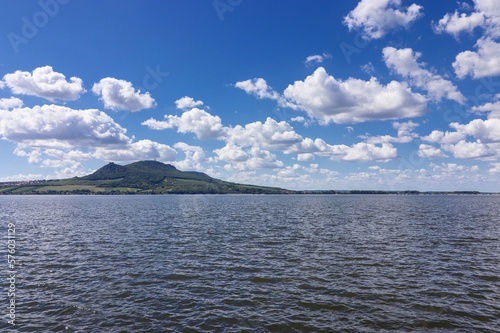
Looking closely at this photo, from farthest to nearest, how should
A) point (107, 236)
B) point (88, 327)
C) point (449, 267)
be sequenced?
point (107, 236) → point (449, 267) → point (88, 327)

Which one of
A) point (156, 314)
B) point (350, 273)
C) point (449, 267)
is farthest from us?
point (449, 267)

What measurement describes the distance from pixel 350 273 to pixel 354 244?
59.1 feet

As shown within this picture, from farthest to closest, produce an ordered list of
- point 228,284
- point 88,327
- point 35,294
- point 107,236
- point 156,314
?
1. point 107,236
2. point 228,284
3. point 35,294
4. point 156,314
5. point 88,327

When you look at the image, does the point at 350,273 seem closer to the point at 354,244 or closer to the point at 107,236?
the point at 354,244

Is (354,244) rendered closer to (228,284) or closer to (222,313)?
(228,284)

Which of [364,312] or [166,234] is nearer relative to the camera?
[364,312]

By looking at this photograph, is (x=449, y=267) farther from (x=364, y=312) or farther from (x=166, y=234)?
(x=166, y=234)

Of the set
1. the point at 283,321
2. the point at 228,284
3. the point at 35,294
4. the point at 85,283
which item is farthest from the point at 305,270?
the point at 35,294

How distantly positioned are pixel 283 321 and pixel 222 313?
4.82 m

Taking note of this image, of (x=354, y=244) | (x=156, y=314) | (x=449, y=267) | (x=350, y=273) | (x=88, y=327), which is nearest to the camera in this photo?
(x=88, y=327)

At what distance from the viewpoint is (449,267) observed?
37.6 meters

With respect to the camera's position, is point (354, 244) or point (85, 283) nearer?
point (85, 283)

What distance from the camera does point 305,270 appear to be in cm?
3609

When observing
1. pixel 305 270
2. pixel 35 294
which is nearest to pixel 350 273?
pixel 305 270
